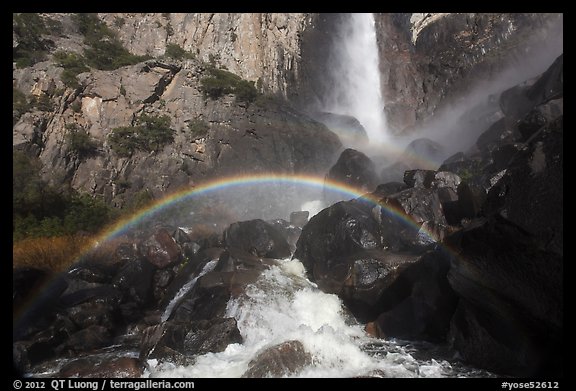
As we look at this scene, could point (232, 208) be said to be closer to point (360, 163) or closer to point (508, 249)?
point (360, 163)

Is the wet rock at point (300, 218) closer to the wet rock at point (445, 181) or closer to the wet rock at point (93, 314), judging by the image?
the wet rock at point (445, 181)

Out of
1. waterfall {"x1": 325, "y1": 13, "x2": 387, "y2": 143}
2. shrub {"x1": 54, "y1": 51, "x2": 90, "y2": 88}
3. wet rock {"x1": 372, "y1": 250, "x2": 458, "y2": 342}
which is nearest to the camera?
wet rock {"x1": 372, "y1": 250, "x2": 458, "y2": 342}

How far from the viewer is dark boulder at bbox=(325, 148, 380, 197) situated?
24109 millimetres

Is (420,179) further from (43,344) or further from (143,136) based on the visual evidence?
(143,136)

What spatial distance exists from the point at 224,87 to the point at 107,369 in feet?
85.8

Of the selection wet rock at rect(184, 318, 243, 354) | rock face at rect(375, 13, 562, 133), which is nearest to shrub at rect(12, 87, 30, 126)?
wet rock at rect(184, 318, 243, 354)

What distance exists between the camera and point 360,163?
80.4 feet

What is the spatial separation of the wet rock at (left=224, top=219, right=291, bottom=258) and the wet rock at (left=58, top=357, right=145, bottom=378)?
9.37m

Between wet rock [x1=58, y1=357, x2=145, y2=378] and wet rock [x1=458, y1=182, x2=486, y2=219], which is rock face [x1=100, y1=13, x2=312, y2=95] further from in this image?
wet rock [x1=58, y1=357, x2=145, y2=378]

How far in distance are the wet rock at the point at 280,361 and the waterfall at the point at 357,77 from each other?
3376 centimetres

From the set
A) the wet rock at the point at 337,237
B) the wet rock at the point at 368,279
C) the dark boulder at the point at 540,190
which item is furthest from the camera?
the wet rock at the point at 337,237

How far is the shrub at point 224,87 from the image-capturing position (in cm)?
3062

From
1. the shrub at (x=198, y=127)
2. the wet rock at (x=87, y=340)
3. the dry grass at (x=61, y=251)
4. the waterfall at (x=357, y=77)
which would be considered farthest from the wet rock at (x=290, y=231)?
the waterfall at (x=357, y=77)

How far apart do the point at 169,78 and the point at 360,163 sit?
712 inches
